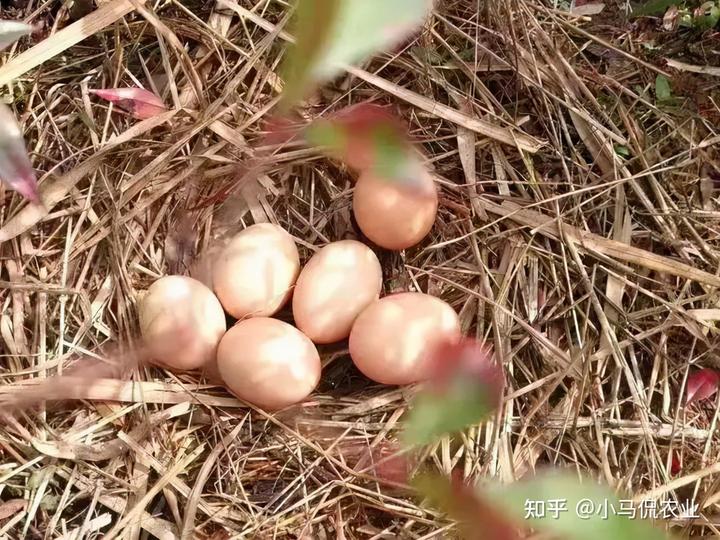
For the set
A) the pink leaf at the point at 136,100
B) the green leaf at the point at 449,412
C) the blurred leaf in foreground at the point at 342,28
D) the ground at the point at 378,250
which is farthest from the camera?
the pink leaf at the point at 136,100

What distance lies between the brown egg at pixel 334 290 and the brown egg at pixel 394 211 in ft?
0.13

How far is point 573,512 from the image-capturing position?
17 centimetres

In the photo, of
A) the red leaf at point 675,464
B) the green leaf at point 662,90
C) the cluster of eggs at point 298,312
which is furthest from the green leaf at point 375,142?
the green leaf at point 662,90

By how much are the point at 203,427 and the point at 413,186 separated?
0.45 meters

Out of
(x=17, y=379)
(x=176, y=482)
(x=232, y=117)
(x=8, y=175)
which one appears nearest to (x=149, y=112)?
(x=232, y=117)

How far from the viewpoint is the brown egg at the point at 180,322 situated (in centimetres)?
96

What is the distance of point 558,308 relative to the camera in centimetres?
101

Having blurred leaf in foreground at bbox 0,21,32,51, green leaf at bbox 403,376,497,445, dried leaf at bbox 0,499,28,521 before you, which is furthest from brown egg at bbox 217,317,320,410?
green leaf at bbox 403,376,497,445

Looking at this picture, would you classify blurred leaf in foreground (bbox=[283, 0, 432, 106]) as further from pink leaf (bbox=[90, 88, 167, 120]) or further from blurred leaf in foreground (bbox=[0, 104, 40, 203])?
pink leaf (bbox=[90, 88, 167, 120])

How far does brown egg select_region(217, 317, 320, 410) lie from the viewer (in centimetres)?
92

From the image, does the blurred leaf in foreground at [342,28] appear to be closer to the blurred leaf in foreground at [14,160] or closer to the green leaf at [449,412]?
the green leaf at [449,412]

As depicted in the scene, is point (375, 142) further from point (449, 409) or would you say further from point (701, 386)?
point (701, 386)

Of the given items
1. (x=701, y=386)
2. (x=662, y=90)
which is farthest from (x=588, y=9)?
(x=701, y=386)

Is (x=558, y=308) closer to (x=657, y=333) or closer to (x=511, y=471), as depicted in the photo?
(x=657, y=333)
